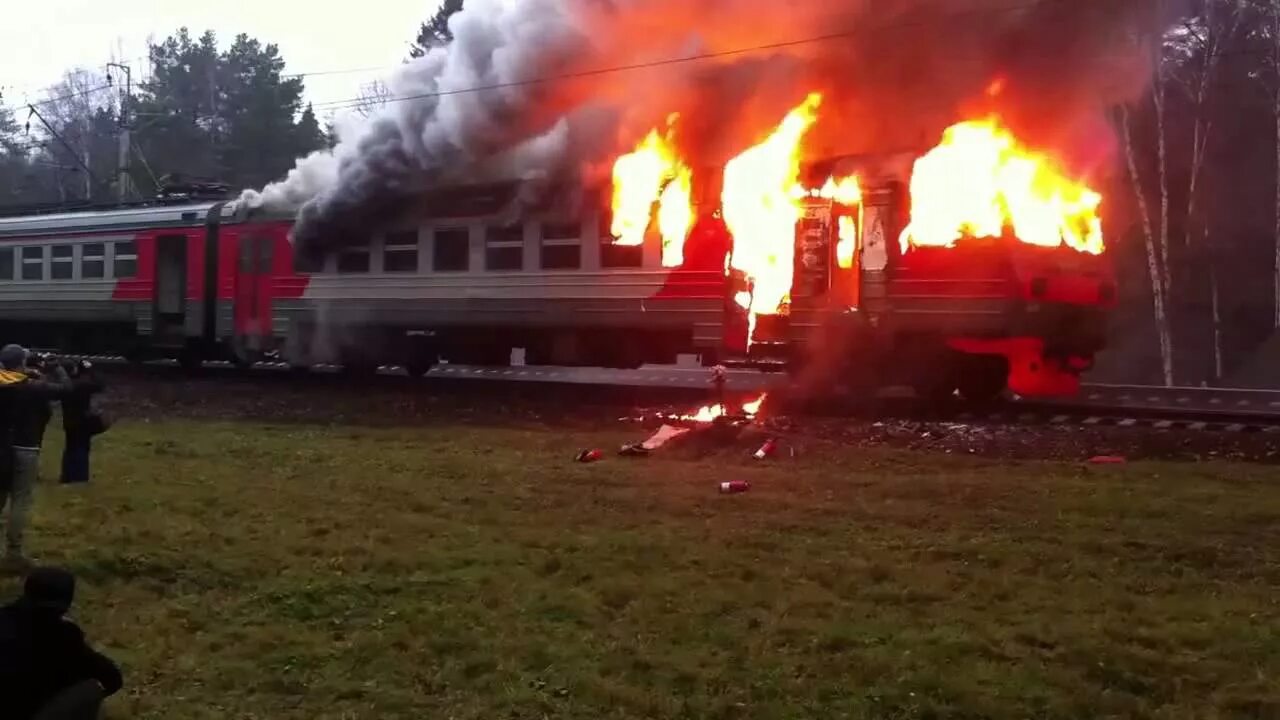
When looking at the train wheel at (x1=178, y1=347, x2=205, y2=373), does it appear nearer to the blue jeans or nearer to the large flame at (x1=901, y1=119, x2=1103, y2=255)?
the blue jeans

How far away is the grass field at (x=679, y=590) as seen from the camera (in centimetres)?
511

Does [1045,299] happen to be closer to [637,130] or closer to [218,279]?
[637,130]

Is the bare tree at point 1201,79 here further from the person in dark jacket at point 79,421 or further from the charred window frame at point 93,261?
the person in dark jacket at point 79,421

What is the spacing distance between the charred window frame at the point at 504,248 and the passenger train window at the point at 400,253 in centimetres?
150

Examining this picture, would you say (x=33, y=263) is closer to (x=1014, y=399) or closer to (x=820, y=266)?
(x=820, y=266)

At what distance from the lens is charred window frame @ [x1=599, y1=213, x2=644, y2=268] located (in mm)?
15594

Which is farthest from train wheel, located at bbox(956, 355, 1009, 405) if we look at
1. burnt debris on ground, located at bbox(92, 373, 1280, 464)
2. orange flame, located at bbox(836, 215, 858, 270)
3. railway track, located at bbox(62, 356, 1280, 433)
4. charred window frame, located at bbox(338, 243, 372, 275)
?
charred window frame, located at bbox(338, 243, 372, 275)

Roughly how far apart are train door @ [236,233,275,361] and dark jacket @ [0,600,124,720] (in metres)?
16.3

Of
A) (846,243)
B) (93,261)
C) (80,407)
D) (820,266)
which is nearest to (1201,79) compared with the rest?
(846,243)

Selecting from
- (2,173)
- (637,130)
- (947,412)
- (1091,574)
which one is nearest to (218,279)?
(637,130)

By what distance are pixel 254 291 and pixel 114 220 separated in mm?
4461

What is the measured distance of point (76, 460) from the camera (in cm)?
932

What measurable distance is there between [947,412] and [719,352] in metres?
2.94

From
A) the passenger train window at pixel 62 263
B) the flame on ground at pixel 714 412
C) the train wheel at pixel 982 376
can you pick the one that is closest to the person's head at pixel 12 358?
the flame on ground at pixel 714 412
